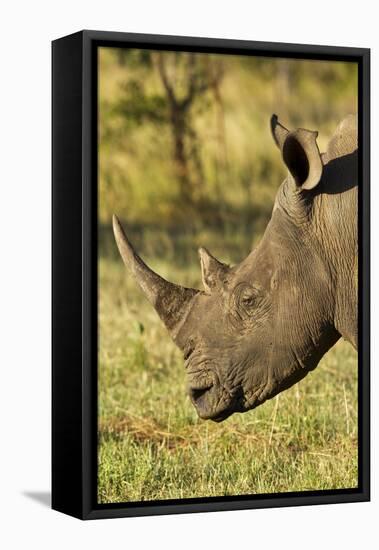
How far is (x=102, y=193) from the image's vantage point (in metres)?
13.8

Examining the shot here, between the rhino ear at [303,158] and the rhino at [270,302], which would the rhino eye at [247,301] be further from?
the rhino ear at [303,158]

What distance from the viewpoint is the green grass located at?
314 inches

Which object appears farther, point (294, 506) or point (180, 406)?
point (180, 406)

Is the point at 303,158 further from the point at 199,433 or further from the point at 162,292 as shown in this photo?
the point at 199,433

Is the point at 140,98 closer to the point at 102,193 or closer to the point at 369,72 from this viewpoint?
the point at 102,193

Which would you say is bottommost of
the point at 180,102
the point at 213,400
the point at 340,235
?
the point at 213,400

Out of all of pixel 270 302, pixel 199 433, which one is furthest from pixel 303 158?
pixel 199 433

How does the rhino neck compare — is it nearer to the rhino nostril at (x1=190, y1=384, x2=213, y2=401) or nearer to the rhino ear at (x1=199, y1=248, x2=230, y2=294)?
the rhino ear at (x1=199, y1=248, x2=230, y2=294)

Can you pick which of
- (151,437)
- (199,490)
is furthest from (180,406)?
(199,490)

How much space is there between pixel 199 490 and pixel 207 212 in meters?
6.29

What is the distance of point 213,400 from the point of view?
754 cm

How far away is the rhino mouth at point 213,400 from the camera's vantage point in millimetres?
7531

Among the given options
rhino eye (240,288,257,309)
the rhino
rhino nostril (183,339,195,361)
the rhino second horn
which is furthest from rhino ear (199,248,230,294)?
the rhino second horn

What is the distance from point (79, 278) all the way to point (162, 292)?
21.3 inches
